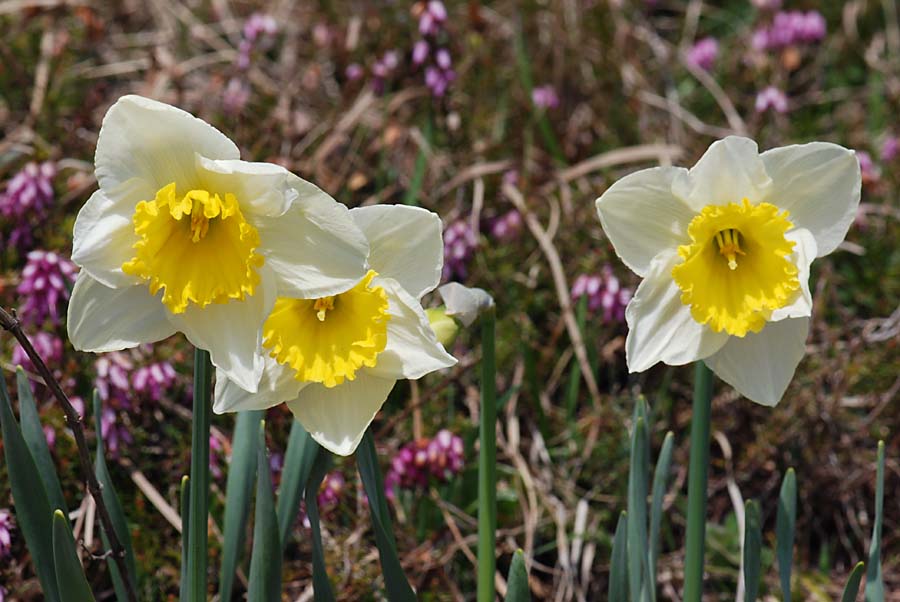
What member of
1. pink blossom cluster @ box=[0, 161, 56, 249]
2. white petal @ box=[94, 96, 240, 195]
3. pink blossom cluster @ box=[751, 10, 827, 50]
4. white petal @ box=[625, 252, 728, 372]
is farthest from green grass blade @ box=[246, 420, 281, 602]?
pink blossom cluster @ box=[751, 10, 827, 50]

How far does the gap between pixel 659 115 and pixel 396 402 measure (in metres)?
1.59

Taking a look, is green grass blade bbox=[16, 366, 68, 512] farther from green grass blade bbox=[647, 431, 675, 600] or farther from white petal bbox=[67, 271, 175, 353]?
green grass blade bbox=[647, 431, 675, 600]

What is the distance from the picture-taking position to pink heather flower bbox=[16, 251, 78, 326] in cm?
223

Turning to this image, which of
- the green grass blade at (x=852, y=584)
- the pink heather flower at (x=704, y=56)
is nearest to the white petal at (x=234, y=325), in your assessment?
the green grass blade at (x=852, y=584)

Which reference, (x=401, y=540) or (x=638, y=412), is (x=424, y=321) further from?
(x=401, y=540)

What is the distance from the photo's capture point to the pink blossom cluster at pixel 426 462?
7.29ft

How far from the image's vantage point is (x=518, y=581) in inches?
56.5

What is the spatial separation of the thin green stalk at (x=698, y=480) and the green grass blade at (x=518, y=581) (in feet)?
0.78

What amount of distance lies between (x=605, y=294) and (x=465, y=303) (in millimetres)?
1258

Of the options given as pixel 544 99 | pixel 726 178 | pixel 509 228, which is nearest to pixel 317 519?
pixel 726 178

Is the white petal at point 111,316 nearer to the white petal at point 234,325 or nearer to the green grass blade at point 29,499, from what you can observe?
the white petal at point 234,325

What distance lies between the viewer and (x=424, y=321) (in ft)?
4.44

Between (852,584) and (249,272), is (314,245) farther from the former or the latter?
(852,584)

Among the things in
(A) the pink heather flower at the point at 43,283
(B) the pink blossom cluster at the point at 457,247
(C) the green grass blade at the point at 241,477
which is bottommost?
(C) the green grass blade at the point at 241,477
